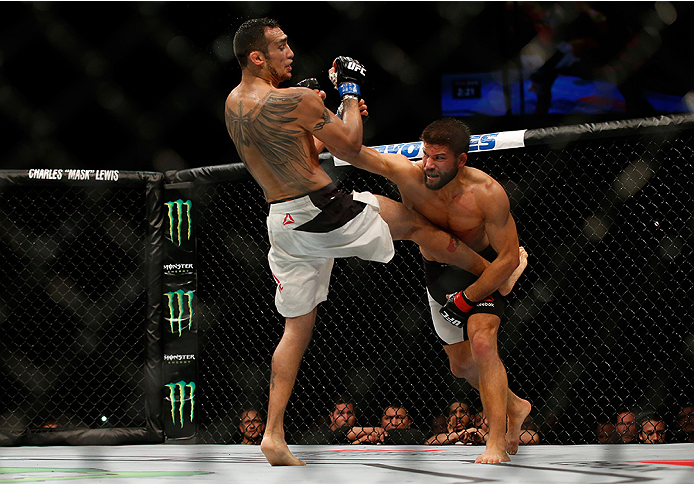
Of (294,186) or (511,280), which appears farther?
(511,280)

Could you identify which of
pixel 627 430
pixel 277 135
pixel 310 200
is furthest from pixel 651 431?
pixel 277 135

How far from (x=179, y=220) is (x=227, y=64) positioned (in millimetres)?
906

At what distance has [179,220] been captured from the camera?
9.69 ft

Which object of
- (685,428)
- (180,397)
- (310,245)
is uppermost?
(310,245)

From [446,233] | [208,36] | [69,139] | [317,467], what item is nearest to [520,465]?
[317,467]

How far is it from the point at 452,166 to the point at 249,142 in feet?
1.80

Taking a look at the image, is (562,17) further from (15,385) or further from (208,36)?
(15,385)

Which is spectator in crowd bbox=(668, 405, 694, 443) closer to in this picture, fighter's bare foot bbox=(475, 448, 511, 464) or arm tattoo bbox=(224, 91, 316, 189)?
fighter's bare foot bbox=(475, 448, 511, 464)

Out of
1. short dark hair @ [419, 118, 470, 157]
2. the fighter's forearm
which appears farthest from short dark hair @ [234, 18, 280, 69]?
the fighter's forearm

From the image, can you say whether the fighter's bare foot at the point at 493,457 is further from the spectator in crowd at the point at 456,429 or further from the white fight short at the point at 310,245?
the spectator in crowd at the point at 456,429

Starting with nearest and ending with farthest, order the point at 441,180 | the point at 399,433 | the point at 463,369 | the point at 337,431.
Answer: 1. the point at 441,180
2. the point at 463,369
3. the point at 399,433
4. the point at 337,431

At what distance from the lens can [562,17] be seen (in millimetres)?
3789

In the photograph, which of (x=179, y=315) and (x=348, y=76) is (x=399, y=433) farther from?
(x=348, y=76)

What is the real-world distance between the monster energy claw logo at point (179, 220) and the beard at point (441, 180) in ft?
4.62
